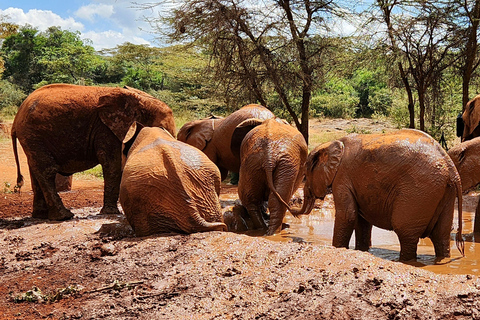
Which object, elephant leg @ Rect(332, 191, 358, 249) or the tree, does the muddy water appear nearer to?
elephant leg @ Rect(332, 191, 358, 249)

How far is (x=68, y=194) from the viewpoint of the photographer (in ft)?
39.6

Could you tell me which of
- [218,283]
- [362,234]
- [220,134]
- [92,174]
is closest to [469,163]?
[362,234]

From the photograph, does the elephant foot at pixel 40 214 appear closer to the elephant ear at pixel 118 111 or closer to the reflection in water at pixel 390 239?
the elephant ear at pixel 118 111

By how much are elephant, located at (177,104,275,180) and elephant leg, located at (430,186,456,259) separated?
4454 millimetres

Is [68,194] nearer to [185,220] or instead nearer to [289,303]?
[185,220]

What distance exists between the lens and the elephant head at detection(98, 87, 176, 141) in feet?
27.6

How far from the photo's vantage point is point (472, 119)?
1094 cm

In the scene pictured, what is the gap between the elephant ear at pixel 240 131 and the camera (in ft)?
29.4

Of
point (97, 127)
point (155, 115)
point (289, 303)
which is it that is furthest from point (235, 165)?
point (289, 303)

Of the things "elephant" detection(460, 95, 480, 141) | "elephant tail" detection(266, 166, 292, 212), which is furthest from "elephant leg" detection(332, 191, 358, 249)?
"elephant" detection(460, 95, 480, 141)

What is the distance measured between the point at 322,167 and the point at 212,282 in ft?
8.12

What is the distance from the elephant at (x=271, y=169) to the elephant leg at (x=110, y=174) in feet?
6.88

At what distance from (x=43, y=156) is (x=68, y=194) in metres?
4.04

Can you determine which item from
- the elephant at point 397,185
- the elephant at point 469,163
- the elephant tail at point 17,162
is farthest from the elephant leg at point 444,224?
the elephant tail at point 17,162
